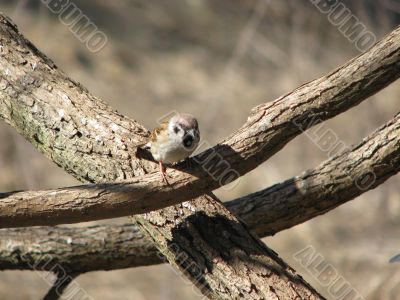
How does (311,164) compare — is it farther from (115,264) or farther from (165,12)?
(115,264)

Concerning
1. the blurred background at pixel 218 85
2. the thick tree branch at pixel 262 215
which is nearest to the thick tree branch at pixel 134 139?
the thick tree branch at pixel 262 215

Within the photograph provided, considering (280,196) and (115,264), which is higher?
(115,264)

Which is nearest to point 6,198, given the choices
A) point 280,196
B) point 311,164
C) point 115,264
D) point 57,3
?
point 115,264

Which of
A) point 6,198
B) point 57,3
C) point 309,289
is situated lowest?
point 309,289

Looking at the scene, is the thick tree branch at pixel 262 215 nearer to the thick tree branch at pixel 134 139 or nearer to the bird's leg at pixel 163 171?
the thick tree branch at pixel 134 139

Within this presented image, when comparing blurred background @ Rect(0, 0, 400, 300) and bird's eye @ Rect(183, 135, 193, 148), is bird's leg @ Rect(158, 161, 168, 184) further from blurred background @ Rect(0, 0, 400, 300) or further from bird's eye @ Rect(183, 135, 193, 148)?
blurred background @ Rect(0, 0, 400, 300)
